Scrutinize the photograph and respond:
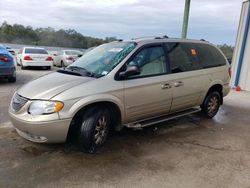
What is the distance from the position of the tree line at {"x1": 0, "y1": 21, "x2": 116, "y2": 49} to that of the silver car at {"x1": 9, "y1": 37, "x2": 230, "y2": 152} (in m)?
13.8

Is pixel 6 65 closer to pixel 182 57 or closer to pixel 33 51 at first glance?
pixel 182 57

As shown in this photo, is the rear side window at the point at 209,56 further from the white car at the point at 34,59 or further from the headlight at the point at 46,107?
the white car at the point at 34,59

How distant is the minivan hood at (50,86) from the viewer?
3512 mm

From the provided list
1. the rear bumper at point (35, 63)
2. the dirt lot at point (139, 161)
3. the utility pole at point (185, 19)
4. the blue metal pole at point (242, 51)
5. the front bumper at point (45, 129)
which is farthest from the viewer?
the rear bumper at point (35, 63)

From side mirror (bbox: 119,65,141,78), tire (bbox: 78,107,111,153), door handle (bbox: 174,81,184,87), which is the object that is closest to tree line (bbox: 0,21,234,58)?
door handle (bbox: 174,81,184,87)

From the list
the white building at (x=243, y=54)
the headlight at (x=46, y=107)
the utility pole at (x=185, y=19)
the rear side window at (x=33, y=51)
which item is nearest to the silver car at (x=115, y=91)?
the headlight at (x=46, y=107)

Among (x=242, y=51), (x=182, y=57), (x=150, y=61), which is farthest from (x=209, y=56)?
(x=242, y=51)

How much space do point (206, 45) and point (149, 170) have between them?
347 cm

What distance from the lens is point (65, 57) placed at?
17.6 m

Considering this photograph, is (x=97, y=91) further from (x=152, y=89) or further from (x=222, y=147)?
(x=222, y=147)

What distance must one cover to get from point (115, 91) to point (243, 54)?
8761 mm

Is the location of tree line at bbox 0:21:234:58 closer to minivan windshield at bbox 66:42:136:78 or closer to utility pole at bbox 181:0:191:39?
utility pole at bbox 181:0:191:39

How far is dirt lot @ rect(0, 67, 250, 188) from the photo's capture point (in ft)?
10.4

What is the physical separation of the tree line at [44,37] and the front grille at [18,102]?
14858 millimetres
